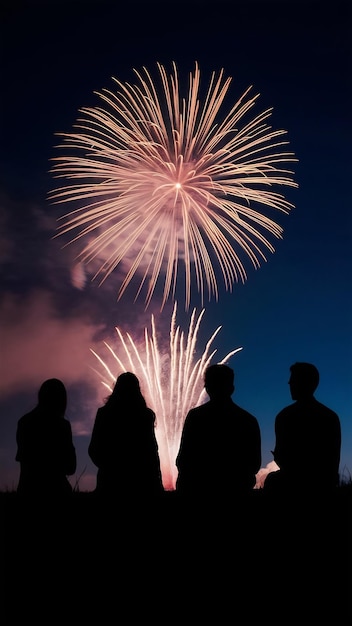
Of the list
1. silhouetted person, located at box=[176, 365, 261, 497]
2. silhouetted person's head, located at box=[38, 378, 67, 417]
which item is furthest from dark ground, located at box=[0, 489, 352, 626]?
silhouetted person's head, located at box=[38, 378, 67, 417]

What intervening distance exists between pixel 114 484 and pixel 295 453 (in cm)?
214

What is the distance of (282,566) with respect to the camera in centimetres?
545

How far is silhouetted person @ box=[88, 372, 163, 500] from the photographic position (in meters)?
6.64

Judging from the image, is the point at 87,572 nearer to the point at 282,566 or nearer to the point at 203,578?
the point at 203,578
